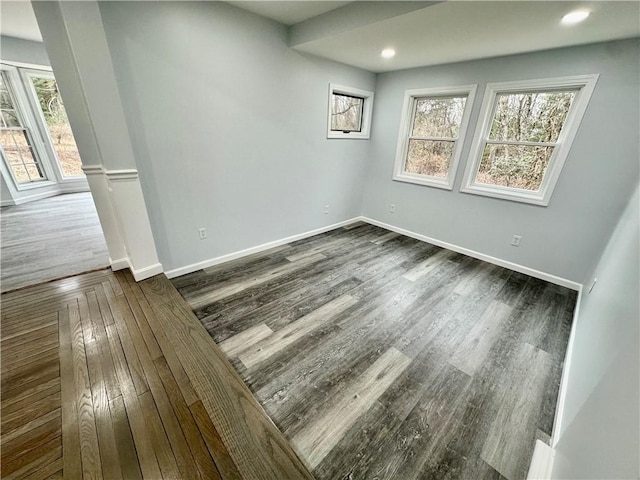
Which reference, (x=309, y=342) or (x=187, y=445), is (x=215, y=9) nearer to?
(x=309, y=342)

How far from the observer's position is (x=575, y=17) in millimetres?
1771

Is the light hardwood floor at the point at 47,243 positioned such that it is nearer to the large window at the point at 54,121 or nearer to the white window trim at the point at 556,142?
the large window at the point at 54,121

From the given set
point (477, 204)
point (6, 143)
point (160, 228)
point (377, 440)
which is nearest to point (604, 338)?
point (377, 440)

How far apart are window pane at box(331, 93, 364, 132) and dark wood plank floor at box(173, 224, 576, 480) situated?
206cm

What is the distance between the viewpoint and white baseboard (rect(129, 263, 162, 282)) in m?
2.31

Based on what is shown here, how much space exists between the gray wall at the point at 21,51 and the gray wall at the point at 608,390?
24.7 ft

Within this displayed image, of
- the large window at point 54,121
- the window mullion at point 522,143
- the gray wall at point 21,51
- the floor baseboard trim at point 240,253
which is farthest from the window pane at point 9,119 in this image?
the window mullion at point 522,143

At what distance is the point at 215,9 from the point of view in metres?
2.18

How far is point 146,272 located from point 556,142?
14.3 feet

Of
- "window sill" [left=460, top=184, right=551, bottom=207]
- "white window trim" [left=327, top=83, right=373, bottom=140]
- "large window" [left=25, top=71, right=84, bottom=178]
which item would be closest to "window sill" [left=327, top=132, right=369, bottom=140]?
"white window trim" [left=327, top=83, right=373, bottom=140]

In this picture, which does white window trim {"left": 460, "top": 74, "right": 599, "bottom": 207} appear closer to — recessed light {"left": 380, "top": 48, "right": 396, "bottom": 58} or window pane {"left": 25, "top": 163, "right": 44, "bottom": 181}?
recessed light {"left": 380, "top": 48, "right": 396, "bottom": 58}

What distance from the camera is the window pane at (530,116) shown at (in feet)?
8.52

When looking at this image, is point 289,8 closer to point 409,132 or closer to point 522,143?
→ point 409,132

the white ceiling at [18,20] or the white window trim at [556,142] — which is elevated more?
the white ceiling at [18,20]
